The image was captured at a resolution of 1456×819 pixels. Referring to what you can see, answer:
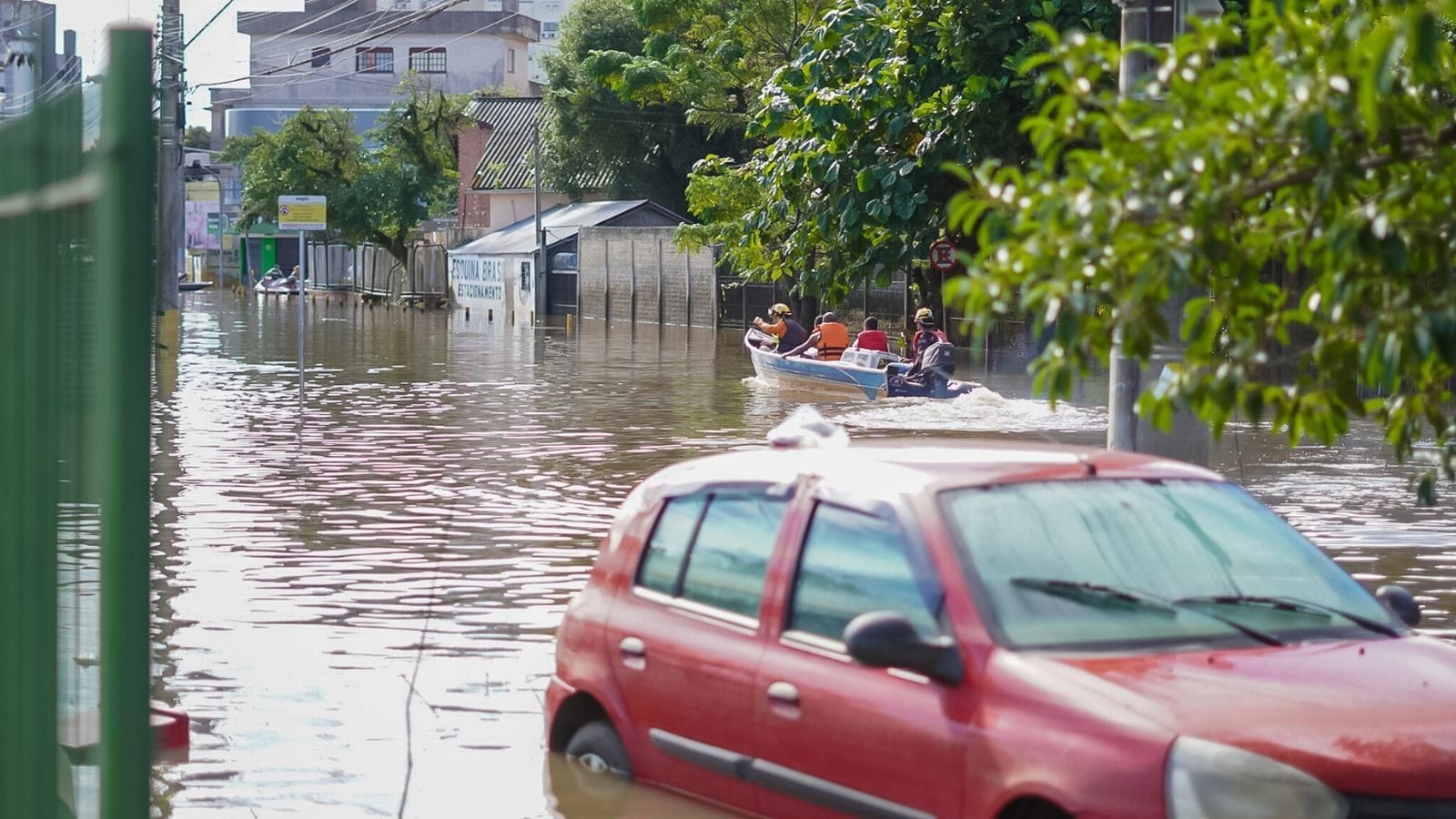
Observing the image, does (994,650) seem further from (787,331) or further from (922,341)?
(787,331)

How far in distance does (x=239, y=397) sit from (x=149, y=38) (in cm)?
2650

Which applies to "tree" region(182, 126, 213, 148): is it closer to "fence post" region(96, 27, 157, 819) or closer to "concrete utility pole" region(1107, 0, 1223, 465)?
"concrete utility pole" region(1107, 0, 1223, 465)

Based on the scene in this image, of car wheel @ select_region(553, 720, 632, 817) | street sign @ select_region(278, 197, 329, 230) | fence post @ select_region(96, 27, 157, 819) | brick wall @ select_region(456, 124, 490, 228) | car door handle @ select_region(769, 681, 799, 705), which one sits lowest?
car wheel @ select_region(553, 720, 632, 817)

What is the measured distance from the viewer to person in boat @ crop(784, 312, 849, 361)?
3247 cm

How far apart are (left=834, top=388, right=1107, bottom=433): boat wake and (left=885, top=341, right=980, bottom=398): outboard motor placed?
156 millimetres

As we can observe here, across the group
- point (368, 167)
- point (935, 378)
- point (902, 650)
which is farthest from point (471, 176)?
point (902, 650)

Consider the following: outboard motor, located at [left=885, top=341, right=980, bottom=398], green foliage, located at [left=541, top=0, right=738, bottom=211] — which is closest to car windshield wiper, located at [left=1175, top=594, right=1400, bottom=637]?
outboard motor, located at [left=885, top=341, right=980, bottom=398]

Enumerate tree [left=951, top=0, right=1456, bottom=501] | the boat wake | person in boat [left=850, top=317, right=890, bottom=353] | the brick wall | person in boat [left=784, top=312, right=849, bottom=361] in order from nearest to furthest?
tree [left=951, top=0, right=1456, bottom=501] < the boat wake < person in boat [left=850, top=317, right=890, bottom=353] < person in boat [left=784, top=312, right=849, bottom=361] < the brick wall

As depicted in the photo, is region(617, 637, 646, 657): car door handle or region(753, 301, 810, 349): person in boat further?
region(753, 301, 810, 349): person in boat

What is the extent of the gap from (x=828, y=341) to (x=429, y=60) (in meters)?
84.2

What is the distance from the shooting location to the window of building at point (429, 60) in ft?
367

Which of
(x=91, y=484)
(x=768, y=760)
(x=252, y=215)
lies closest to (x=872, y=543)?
(x=768, y=760)

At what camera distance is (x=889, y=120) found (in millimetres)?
25094

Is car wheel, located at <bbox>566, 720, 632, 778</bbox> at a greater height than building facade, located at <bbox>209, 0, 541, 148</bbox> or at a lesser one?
lesser
